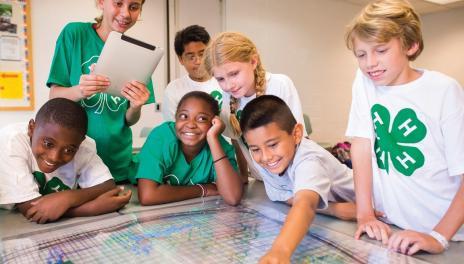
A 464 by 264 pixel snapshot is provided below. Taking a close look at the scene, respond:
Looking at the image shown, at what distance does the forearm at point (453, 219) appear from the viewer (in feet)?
2.60

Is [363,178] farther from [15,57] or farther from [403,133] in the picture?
[15,57]

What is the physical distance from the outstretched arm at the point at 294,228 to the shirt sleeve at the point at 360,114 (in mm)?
244

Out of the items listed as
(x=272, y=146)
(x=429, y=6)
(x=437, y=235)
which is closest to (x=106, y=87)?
(x=272, y=146)

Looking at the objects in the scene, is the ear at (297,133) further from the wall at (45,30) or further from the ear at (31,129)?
the wall at (45,30)

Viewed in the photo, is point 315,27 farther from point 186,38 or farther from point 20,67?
point 20,67

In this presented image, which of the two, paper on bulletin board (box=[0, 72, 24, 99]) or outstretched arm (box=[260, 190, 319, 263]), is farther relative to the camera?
paper on bulletin board (box=[0, 72, 24, 99])

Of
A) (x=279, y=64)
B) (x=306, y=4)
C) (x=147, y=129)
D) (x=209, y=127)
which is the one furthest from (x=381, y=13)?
(x=306, y=4)

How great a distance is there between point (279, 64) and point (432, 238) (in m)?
3.21

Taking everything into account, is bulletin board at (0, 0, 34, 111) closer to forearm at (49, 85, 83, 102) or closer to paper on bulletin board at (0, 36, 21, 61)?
paper on bulletin board at (0, 36, 21, 61)

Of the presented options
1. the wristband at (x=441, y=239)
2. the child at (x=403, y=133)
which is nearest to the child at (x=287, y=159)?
the child at (x=403, y=133)

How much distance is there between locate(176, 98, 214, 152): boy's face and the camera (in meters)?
1.23

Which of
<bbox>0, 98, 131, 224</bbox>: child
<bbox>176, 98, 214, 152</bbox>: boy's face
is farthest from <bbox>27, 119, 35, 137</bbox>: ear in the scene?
<bbox>176, 98, 214, 152</bbox>: boy's face

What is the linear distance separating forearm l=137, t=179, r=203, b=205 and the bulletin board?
6.06 ft

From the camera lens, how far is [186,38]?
1762 millimetres
